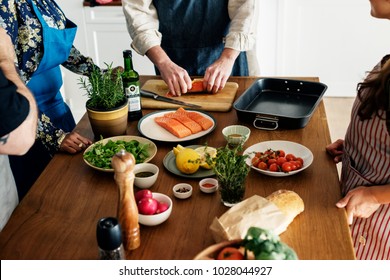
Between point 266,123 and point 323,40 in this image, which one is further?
point 323,40

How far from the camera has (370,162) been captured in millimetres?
1449

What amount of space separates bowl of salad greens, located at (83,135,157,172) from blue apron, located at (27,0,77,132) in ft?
1.51

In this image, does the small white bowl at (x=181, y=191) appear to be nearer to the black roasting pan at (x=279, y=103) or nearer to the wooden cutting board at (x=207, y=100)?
the black roasting pan at (x=279, y=103)

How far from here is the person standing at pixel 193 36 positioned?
1.99 m

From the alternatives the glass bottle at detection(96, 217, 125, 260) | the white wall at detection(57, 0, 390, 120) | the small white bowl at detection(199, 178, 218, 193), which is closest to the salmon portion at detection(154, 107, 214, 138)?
the small white bowl at detection(199, 178, 218, 193)

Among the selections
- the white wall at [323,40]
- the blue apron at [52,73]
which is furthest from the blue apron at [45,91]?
the white wall at [323,40]

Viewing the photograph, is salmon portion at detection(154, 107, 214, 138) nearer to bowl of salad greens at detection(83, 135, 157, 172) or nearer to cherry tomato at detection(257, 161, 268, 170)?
bowl of salad greens at detection(83, 135, 157, 172)

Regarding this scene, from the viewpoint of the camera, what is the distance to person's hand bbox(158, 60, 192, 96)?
6.33 ft

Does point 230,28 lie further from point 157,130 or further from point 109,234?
point 109,234

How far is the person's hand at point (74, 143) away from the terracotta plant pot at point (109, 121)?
0.06 meters

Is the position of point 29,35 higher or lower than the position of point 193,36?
higher

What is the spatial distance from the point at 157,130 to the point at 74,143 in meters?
0.29

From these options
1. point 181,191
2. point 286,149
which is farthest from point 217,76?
point 181,191

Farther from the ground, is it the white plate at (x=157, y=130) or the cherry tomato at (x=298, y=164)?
the cherry tomato at (x=298, y=164)
